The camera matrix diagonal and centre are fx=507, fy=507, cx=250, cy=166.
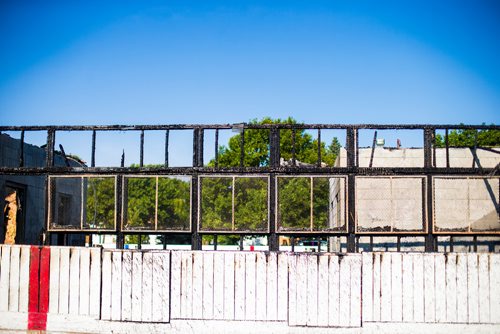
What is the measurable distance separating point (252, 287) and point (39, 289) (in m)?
4.65

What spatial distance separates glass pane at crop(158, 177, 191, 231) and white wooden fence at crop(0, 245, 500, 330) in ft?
6.26

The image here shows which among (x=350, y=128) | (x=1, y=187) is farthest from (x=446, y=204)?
(x=1, y=187)

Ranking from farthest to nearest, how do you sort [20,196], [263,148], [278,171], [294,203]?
[263,148] < [20,196] < [294,203] < [278,171]

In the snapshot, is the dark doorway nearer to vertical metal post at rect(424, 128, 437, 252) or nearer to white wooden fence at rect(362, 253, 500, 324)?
white wooden fence at rect(362, 253, 500, 324)

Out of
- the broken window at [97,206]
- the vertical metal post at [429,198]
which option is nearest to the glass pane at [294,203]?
the vertical metal post at [429,198]

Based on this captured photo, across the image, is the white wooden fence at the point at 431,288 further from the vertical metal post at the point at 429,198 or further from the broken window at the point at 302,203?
the broken window at the point at 302,203

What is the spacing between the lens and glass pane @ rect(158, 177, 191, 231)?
1277cm

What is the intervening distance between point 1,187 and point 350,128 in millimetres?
12892

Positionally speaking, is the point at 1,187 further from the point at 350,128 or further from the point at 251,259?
the point at 350,128

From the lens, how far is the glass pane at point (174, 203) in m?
12.8

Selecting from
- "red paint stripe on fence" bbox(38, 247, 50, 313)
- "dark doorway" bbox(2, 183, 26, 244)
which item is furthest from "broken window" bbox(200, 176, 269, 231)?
"dark doorway" bbox(2, 183, 26, 244)

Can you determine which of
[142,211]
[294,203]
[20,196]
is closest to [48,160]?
[142,211]

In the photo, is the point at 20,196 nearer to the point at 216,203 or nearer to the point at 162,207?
the point at 162,207

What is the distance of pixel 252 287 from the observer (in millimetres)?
10664
